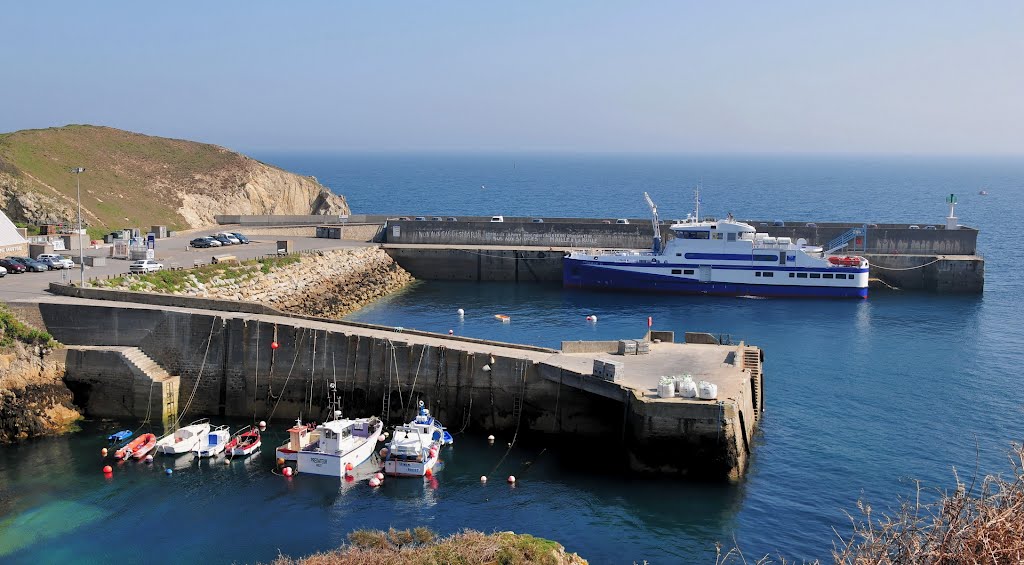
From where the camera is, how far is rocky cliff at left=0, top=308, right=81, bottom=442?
49.2 meters

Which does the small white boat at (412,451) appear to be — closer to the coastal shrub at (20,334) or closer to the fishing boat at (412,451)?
the fishing boat at (412,451)

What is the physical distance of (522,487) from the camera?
4244cm

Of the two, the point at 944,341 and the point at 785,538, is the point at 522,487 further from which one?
the point at 944,341

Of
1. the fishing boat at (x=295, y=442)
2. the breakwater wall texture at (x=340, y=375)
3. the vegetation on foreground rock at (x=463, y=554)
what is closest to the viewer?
the vegetation on foreground rock at (x=463, y=554)

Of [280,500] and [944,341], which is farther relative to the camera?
[944,341]

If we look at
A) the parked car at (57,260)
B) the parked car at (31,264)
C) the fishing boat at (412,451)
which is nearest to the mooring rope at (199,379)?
the fishing boat at (412,451)

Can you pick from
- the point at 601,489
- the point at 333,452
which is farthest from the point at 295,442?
the point at 601,489

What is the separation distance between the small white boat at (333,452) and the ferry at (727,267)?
2074 inches

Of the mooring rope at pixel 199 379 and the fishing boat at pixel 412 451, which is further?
the mooring rope at pixel 199 379

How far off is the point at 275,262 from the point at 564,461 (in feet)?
A: 144

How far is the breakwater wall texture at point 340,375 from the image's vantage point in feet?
159

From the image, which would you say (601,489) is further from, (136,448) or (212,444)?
(136,448)

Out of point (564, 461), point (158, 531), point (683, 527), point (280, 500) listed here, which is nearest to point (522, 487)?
point (564, 461)

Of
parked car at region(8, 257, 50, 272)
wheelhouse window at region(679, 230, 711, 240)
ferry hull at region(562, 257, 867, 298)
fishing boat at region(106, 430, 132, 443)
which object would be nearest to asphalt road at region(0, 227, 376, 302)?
parked car at region(8, 257, 50, 272)
